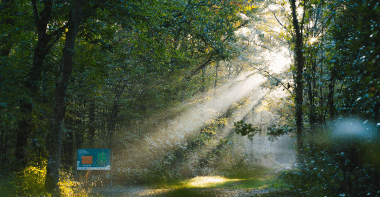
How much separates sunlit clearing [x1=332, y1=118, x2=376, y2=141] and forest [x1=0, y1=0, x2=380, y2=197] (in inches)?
0.7

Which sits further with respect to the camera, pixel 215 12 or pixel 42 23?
pixel 215 12

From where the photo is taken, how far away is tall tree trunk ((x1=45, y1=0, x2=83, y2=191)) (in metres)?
8.50

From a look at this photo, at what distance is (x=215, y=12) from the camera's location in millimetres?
15922

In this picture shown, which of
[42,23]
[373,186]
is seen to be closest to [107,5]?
[42,23]

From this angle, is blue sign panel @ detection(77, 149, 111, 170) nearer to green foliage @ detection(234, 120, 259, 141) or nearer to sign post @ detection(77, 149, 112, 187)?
sign post @ detection(77, 149, 112, 187)

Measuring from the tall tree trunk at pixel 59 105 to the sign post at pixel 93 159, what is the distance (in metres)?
3.20

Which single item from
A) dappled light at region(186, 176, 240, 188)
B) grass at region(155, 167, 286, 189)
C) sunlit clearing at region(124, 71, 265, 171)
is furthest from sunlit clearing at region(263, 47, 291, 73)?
dappled light at region(186, 176, 240, 188)

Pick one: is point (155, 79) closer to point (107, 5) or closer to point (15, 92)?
point (107, 5)

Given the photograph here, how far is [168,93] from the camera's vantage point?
1847 centimetres

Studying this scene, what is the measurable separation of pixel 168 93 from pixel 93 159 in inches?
307

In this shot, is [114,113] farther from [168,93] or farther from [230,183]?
[230,183]

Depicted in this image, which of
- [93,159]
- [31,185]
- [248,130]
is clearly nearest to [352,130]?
[248,130]

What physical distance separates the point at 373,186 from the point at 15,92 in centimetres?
1000

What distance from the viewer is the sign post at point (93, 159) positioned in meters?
11.8
